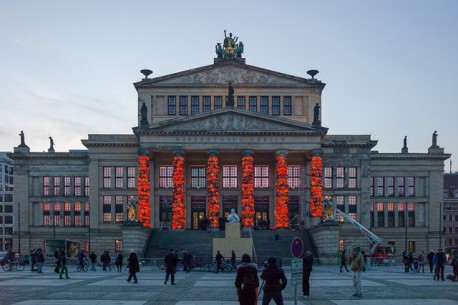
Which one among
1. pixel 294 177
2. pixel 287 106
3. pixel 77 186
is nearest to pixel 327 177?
pixel 294 177

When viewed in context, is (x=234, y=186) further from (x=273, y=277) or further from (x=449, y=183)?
(x=449, y=183)

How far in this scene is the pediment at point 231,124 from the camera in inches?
3029

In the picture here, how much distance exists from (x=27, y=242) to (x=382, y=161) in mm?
49506

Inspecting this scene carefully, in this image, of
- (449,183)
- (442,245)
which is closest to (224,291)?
(442,245)

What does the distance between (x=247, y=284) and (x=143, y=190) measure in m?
62.1

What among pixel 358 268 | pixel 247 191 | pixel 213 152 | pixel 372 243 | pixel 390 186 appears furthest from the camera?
pixel 390 186

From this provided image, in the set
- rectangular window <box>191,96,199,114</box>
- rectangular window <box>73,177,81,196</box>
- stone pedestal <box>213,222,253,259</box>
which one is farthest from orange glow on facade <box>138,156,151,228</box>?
stone pedestal <box>213,222,253,259</box>

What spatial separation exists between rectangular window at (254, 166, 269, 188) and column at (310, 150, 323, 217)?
7.96 meters

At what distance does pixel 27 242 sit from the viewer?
A: 87500 mm

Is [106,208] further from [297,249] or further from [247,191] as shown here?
[297,249]

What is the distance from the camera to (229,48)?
86625 millimetres

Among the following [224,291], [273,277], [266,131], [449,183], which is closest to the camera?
[273,277]

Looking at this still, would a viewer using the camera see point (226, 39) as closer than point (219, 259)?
No

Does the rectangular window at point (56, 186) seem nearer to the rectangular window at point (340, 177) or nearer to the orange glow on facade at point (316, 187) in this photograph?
the orange glow on facade at point (316, 187)
